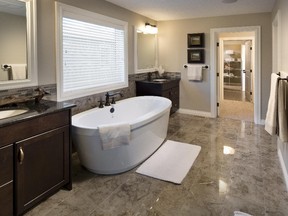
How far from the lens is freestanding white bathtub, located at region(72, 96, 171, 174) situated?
2537 millimetres

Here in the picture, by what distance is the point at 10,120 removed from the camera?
178 cm

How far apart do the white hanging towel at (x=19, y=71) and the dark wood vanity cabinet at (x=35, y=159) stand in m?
0.72

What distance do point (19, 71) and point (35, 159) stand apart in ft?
3.52

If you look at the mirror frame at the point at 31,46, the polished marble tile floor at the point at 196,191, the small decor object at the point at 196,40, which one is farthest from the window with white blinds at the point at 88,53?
the small decor object at the point at 196,40

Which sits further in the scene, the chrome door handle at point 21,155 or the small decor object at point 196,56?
the small decor object at point 196,56

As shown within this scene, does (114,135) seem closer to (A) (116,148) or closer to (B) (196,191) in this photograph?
(A) (116,148)

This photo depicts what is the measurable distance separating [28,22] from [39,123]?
1261 millimetres

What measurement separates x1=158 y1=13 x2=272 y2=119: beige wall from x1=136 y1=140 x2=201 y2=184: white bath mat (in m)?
2.13

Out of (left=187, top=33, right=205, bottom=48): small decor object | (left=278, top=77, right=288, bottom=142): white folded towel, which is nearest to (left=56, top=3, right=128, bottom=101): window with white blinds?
(left=187, top=33, right=205, bottom=48): small decor object

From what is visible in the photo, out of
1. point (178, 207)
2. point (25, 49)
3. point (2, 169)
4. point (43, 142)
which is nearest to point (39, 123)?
point (43, 142)

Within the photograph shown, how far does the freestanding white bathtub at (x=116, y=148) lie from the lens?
2.54 meters

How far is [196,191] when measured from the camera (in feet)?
7.89

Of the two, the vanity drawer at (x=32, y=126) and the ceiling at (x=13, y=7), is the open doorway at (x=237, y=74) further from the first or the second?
the ceiling at (x=13, y=7)

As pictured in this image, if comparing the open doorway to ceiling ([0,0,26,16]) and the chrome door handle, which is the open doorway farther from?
the chrome door handle
